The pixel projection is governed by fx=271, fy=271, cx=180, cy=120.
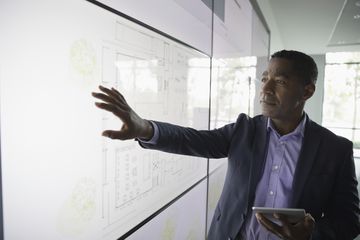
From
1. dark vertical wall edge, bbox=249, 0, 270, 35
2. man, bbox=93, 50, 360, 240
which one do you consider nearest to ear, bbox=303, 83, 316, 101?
man, bbox=93, 50, 360, 240

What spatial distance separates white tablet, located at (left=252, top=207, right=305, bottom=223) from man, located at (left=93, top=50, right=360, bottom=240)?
6.3 inches

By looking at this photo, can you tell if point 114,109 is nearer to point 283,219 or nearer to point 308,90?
point 283,219

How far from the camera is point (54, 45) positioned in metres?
0.80

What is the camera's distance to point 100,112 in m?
1.02

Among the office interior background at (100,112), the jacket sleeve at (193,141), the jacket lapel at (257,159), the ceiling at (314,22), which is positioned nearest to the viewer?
the office interior background at (100,112)

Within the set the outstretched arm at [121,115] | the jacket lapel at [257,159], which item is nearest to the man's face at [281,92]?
the jacket lapel at [257,159]

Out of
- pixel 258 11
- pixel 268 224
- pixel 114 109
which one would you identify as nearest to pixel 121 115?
pixel 114 109

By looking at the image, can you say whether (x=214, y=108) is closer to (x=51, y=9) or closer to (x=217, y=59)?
(x=217, y=59)

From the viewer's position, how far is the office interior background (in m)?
0.72

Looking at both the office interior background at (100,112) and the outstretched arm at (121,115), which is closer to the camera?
the office interior background at (100,112)

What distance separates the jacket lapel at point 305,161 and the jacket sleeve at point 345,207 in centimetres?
13

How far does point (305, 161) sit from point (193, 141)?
52 cm

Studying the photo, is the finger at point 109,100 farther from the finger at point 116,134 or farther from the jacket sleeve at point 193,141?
the jacket sleeve at point 193,141

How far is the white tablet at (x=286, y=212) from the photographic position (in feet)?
3.24
